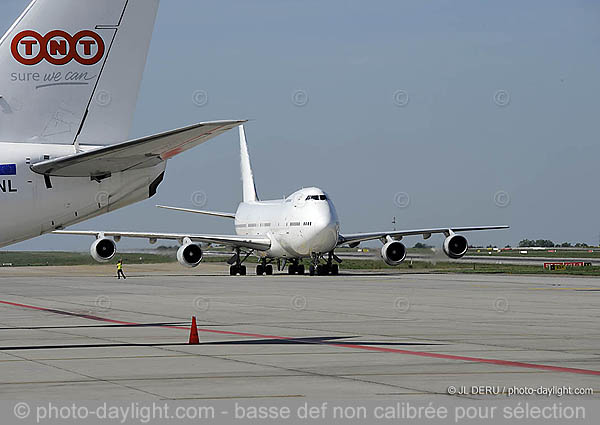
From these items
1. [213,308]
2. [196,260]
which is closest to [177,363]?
[213,308]

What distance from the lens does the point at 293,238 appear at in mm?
62906

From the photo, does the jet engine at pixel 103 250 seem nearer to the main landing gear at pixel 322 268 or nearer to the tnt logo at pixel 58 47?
the main landing gear at pixel 322 268

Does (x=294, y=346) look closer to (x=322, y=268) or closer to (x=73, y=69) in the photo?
(x=73, y=69)

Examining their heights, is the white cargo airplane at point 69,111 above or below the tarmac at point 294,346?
above

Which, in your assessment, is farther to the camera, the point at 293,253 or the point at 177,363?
the point at 293,253

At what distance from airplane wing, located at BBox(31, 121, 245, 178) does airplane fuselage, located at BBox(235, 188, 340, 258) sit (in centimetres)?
4553

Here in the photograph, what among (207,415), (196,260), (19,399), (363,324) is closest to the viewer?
(207,415)

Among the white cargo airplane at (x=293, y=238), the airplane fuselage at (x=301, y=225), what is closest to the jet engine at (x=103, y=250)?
the white cargo airplane at (x=293, y=238)

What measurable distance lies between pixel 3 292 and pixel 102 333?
21873mm

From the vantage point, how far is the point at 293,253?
65250mm

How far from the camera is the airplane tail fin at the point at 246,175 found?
262 ft

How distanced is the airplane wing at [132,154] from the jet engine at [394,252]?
50.1m

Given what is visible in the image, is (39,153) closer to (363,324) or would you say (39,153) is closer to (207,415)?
(207,415)

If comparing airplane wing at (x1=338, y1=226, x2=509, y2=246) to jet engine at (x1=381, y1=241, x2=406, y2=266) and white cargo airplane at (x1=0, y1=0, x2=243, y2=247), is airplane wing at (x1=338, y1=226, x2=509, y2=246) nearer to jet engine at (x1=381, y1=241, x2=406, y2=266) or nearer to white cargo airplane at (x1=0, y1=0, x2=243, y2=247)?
jet engine at (x1=381, y1=241, x2=406, y2=266)
